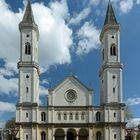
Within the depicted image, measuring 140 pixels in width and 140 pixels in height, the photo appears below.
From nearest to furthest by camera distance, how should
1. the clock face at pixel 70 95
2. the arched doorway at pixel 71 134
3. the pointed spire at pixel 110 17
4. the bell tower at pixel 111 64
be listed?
the arched doorway at pixel 71 134 < the bell tower at pixel 111 64 < the clock face at pixel 70 95 < the pointed spire at pixel 110 17

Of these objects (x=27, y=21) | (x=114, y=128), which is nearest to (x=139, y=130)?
(x=114, y=128)

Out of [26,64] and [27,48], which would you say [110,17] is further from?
[26,64]

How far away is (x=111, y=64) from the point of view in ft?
280

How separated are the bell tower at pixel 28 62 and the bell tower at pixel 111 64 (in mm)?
12672

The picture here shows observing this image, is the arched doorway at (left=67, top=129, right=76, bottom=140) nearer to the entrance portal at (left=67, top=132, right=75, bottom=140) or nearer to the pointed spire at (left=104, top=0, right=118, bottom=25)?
the entrance portal at (left=67, top=132, right=75, bottom=140)

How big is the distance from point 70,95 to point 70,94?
0.22 meters

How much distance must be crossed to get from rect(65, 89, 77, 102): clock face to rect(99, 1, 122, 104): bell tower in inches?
220

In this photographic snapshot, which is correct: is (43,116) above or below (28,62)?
below

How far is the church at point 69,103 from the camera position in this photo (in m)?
81.7

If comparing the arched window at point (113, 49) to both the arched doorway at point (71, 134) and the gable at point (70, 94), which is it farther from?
the arched doorway at point (71, 134)

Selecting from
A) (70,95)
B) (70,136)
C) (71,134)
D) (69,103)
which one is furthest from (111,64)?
(70,136)

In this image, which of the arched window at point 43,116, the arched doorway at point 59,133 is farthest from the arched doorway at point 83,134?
the arched window at point 43,116

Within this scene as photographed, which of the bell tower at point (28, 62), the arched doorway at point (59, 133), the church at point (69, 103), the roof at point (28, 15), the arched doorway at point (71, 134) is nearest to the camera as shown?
the church at point (69, 103)

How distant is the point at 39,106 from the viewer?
3285 inches
